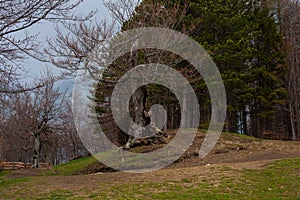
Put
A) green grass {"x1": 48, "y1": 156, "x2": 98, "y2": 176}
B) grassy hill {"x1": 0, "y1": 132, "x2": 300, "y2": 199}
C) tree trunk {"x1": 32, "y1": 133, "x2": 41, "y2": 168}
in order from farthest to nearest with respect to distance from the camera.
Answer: tree trunk {"x1": 32, "y1": 133, "x2": 41, "y2": 168}
green grass {"x1": 48, "y1": 156, "x2": 98, "y2": 176}
grassy hill {"x1": 0, "y1": 132, "x2": 300, "y2": 199}

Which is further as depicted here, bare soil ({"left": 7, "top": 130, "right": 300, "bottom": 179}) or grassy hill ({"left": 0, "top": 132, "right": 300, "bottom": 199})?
bare soil ({"left": 7, "top": 130, "right": 300, "bottom": 179})

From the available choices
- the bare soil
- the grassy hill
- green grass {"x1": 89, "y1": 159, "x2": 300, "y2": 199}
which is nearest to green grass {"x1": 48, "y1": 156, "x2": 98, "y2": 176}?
the bare soil

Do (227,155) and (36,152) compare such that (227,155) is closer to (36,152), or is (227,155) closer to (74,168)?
(74,168)

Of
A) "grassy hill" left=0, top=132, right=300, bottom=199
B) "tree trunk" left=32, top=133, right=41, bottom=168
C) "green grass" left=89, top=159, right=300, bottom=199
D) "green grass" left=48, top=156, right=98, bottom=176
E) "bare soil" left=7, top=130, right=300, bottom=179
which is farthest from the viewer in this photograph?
"tree trunk" left=32, top=133, right=41, bottom=168

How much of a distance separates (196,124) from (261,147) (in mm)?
7317

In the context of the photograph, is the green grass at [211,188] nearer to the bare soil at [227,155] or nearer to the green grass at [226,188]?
the green grass at [226,188]

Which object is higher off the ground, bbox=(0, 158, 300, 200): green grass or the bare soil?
the bare soil

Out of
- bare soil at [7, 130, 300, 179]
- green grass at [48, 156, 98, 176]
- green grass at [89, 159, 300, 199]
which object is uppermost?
bare soil at [7, 130, 300, 179]

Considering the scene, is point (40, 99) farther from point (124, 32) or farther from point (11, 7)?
point (11, 7)

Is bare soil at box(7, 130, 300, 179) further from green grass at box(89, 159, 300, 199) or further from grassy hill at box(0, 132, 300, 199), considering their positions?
green grass at box(89, 159, 300, 199)

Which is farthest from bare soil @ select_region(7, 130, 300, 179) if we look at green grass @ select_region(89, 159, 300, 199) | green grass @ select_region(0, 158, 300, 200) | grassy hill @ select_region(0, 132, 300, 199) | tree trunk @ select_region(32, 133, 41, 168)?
tree trunk @ select_region(32, 133, 41, 168)

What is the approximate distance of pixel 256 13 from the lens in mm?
19812

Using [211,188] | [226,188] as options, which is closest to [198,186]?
[211,188]

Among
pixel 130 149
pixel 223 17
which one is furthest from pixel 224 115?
pixel 130 149
